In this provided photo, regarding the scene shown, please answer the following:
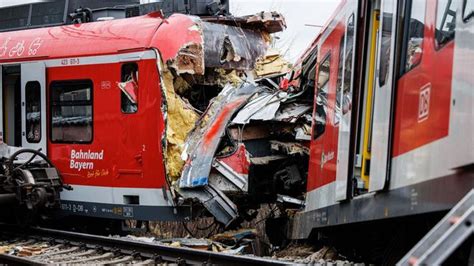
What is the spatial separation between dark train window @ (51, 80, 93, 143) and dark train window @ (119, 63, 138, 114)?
2.17 ft

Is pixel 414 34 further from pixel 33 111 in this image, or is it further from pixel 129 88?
pixel 33 111

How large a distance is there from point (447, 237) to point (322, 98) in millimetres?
4975

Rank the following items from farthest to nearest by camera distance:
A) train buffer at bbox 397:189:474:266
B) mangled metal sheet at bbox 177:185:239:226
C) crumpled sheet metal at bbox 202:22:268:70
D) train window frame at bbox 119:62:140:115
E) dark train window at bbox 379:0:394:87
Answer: crumpled sheet metal at bbox 202:22:268:70 < train window frame at bbox 119:62:140:115 < mangled metal sheet at bbox 177:185:239:226 < dark train window at bbox 379:0:394:87 < train buffer at bbox 397:189:474:266

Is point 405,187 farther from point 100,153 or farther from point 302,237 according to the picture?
point 100,153

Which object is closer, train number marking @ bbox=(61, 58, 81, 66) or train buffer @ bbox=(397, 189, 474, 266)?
train buffer @ bbox=(397, 189, 474, 266)

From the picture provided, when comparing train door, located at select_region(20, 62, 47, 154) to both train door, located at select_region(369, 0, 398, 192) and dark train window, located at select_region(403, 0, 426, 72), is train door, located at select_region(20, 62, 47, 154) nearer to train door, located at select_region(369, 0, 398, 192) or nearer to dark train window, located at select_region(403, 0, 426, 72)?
train door, located at select_region(369, 0, 398, 192)

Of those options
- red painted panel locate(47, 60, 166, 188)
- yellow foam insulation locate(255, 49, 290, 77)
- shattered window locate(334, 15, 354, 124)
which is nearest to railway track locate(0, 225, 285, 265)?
red painted panel locate(47, 60, 166, 188)

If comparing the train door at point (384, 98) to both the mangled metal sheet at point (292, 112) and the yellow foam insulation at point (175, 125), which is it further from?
the yellow foam insulation at point (175, 125)

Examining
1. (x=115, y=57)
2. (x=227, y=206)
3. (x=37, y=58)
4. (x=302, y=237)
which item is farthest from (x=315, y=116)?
(x=37, y=58)

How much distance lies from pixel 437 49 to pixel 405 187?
92 cm

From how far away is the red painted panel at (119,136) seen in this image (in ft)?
33.7

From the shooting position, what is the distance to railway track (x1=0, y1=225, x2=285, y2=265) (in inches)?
303

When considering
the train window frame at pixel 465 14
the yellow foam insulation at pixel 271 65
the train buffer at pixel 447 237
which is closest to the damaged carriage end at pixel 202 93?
the yellow foam insulation at pixel 271 65

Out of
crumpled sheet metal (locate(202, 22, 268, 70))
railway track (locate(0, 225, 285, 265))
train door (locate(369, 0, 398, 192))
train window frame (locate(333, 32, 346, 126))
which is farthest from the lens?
crumpled sheet metal (locate(202, 22, 268, 70))
